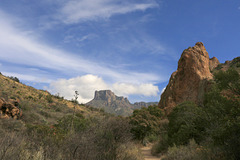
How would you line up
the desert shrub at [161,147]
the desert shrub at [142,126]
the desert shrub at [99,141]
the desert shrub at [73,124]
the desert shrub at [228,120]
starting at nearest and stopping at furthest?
the desert shrub at [99,141] → the desert shrub at [228,120] → the desert shrub at [73,124] → the desert shrub at [161,147] → the desert shrub at [142,126]

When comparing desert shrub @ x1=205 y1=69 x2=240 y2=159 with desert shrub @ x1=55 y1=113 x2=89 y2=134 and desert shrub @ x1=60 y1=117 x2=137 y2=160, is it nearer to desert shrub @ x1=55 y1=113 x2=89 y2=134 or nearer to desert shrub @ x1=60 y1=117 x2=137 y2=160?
desert shrub @ x1=60 y1=117 x2=137 y2=160

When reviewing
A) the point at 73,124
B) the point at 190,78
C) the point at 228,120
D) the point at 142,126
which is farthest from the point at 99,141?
the point at 190,78

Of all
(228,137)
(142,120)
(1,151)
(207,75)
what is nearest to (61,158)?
(1,151)

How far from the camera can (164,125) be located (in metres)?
27.7

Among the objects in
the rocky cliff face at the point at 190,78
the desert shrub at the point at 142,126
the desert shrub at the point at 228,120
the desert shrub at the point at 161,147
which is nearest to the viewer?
the desert shrub at the point at 228,120

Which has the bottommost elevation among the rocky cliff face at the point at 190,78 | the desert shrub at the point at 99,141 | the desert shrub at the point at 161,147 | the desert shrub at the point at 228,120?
the desert shrub at the point at 161,147

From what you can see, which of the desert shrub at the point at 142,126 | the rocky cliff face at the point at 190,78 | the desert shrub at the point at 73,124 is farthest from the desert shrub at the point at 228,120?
the rocky cliff face at the point at 190,78

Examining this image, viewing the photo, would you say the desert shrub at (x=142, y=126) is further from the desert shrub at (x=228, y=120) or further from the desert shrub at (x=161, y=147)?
the desert shrub at (x=228, y=120)

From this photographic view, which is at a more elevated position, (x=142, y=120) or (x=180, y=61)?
(x=180, y=61)

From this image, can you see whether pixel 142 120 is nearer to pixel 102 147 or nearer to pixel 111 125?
pixel 111 125

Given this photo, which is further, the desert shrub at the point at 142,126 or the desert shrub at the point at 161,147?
the desert shrub at the point at 142,126

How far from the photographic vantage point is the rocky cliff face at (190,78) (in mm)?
41463

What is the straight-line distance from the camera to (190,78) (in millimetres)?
43469

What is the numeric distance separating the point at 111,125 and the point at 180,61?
1657 inches
